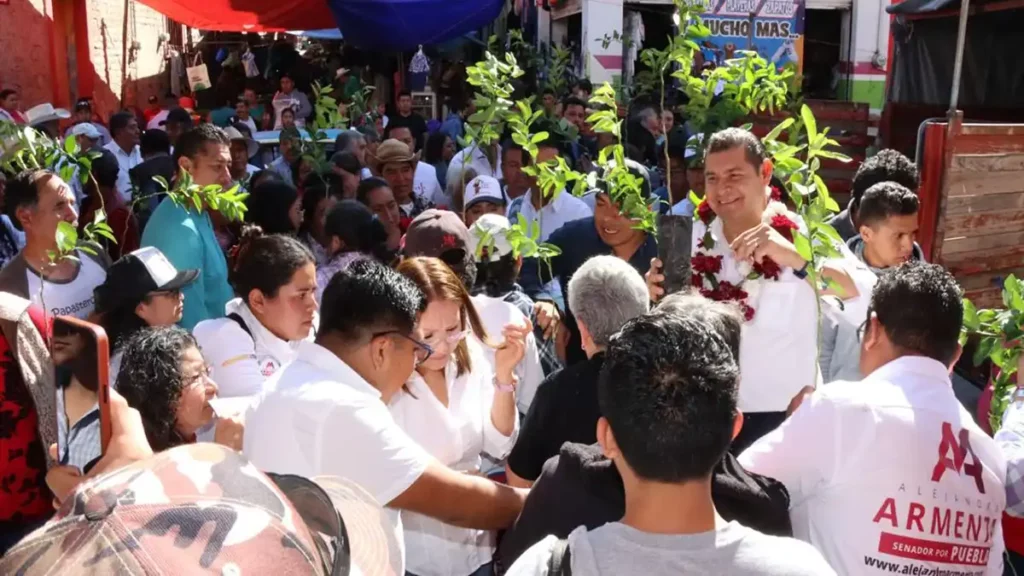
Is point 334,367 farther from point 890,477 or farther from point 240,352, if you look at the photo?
point 890,477

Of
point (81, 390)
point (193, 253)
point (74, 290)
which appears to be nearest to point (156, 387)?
point (81, 390)

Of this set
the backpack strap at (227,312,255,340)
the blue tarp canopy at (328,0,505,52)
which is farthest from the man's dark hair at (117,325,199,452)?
the blue tarp canopy at (328,0,505,52)

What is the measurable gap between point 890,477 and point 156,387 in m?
1.91

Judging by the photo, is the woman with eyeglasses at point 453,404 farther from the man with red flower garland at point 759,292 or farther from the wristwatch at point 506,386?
the man with red flower garland at point 759,292

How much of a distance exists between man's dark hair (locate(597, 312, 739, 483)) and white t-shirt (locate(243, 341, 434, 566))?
1.99 ft

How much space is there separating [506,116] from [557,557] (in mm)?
3188

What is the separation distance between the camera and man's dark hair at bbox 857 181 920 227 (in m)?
3.91

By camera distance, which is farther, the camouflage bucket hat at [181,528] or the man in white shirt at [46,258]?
the man in white shirt at [46,258]

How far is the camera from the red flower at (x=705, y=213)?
3334mm

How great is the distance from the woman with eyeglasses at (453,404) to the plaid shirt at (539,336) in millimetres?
562

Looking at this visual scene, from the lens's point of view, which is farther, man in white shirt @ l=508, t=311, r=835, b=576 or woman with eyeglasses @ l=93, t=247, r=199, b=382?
woman with eyeglasses @ l=93, t=247, r=199, b=382

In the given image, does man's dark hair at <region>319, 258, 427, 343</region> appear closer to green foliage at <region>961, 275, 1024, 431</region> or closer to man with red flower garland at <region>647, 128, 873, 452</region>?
man with red flower garland at <region>647, 128, 873, 452</region>

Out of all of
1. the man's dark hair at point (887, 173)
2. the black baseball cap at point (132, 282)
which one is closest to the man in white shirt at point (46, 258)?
the black baseball cap at point (132, 282)

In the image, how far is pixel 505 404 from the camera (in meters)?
2.89
